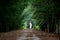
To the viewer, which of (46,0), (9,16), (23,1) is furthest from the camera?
(23,1)

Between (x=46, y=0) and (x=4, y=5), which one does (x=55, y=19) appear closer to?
(x=46, y=0)

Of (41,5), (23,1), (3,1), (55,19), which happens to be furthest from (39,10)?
(23,1)

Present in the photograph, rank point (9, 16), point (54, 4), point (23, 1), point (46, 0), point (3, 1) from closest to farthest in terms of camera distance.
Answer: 1. point (54, 4)
2. point (46, 0)
3. point (3, 1)
4. point (9, 16)
5. point (23, 1)

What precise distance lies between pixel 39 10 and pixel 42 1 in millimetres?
1048

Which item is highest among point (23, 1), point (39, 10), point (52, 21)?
point (23, 1)

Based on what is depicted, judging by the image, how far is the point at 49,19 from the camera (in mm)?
16312

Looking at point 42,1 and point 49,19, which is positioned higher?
point 42,1

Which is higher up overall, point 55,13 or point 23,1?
point 23,1

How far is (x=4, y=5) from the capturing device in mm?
16875

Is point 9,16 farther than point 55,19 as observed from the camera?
Yes

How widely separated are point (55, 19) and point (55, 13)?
0.68 metres

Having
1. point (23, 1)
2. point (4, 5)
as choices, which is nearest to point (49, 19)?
point (4, 5)

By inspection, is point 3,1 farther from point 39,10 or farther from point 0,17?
point 39,10

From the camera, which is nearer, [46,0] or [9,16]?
[46,0]
